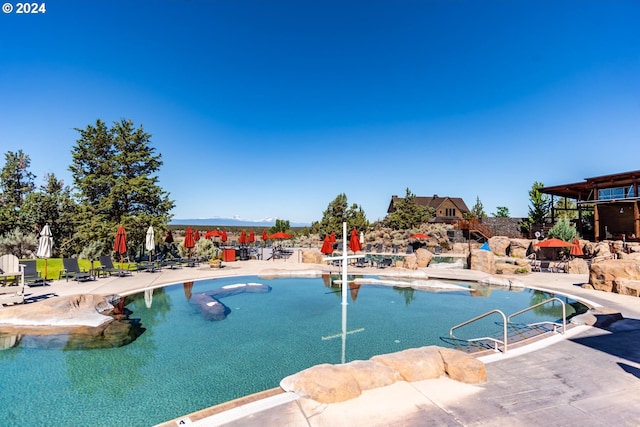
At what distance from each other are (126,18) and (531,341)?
1972 centimetres

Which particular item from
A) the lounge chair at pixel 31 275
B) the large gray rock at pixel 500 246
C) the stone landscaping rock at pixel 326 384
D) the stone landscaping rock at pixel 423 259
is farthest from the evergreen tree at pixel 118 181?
the large gray rock at pixel 500 246

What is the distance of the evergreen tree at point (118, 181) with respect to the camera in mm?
18750

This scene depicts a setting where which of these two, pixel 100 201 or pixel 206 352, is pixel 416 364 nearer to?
pixel 206 352

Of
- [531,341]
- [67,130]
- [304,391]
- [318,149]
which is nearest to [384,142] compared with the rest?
[318,149]

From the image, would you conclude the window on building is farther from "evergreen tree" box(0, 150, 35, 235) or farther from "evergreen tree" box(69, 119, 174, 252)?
"evergreen tree" box(0, 150, 35, 235)

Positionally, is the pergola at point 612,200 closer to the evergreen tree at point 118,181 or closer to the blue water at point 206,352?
the blue water at point 206,352

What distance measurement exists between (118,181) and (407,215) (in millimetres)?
28430

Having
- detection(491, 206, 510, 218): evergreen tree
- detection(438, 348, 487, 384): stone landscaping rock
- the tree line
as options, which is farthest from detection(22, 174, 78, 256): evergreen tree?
detection(491, 206, 510, 218): evergreen tree

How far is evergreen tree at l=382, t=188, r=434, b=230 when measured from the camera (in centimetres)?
3634

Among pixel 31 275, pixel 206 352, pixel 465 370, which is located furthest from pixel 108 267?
pixel 465 370

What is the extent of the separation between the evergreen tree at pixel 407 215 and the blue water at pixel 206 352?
24.0 meters

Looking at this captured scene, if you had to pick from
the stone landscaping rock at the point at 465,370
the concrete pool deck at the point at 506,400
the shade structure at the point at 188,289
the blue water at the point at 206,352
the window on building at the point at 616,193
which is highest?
the window on building at the point at 616,193

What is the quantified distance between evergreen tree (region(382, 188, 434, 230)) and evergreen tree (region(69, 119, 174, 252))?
24.9m

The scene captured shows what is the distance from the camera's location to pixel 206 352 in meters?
6.88
